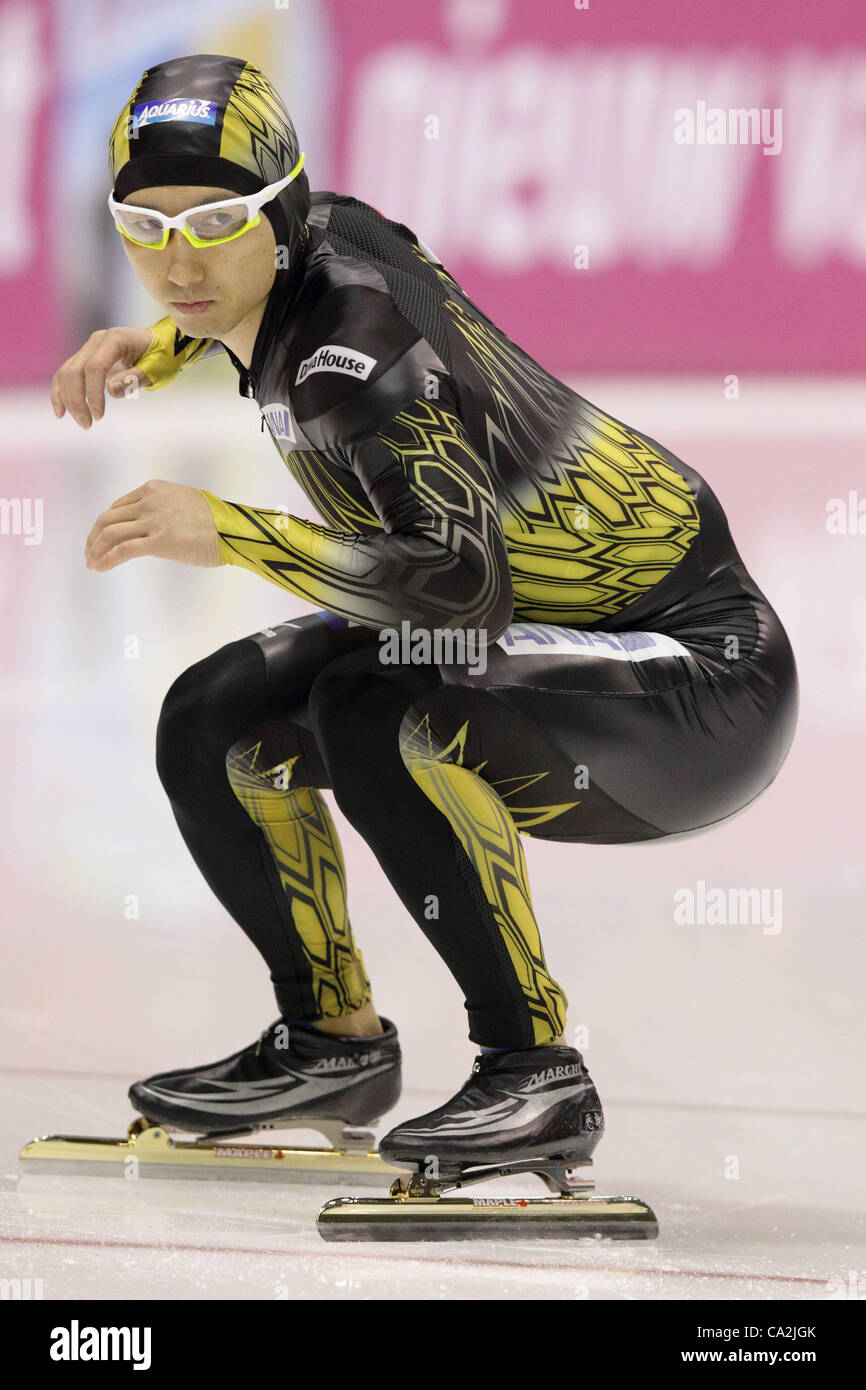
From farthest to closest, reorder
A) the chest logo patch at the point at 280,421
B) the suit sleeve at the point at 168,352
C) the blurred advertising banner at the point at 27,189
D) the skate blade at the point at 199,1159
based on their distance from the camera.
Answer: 1. the blurred advertising banner at the point at 27,189
2. the suit sleeve at the point at 168,352
3. the skate blade at the point at 199,1159
4. the chest logo patch at the point at 280,421

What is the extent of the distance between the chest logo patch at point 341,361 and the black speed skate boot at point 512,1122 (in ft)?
3.32

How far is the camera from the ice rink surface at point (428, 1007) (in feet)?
7.57

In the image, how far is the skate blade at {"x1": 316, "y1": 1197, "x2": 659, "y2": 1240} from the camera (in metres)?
2.39

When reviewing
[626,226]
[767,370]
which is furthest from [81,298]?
[767,370]

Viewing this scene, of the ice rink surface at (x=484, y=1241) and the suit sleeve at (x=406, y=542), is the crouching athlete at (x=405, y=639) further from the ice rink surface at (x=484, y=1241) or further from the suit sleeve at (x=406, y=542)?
the ice rink surface at (x=484, y=1241)

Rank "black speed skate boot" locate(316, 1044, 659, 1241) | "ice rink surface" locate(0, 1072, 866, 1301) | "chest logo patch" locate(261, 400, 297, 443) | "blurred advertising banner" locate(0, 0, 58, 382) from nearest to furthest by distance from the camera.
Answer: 1. "ice rink surface" locate(0, 1072, 866, 1301)
2. "black speed skate boot" locate(316, 1044, 659, 1241)
3. "chest logo patch" locate(261, 400, 297, 443)
4. "blurred advertising banner" locate(0, 0, 58, 382)

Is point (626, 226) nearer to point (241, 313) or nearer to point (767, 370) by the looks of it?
point (767, 370)

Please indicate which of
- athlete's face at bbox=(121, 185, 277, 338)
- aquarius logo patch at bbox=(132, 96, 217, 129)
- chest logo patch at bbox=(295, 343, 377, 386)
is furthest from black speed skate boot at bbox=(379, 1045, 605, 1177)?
aquarius logo patch at bbox=(132, 96, 217, 129)

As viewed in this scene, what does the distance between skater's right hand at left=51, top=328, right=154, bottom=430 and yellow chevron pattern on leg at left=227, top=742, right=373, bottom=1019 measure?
2.13ft

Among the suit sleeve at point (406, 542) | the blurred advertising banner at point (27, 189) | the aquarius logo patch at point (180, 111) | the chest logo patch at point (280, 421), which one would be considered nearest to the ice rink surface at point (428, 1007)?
the suit sleeve at point (406, 542)

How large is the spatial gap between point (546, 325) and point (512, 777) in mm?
10036

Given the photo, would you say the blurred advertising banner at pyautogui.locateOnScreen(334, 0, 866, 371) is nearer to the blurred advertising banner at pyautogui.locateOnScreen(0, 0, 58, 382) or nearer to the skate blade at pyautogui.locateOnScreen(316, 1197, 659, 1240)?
the blurred advertising banner at pyautogui.locateOnScreen(0, 0, 58, 382)

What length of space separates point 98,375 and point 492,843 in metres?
1.08

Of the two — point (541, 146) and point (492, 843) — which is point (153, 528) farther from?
point (541, 146)
